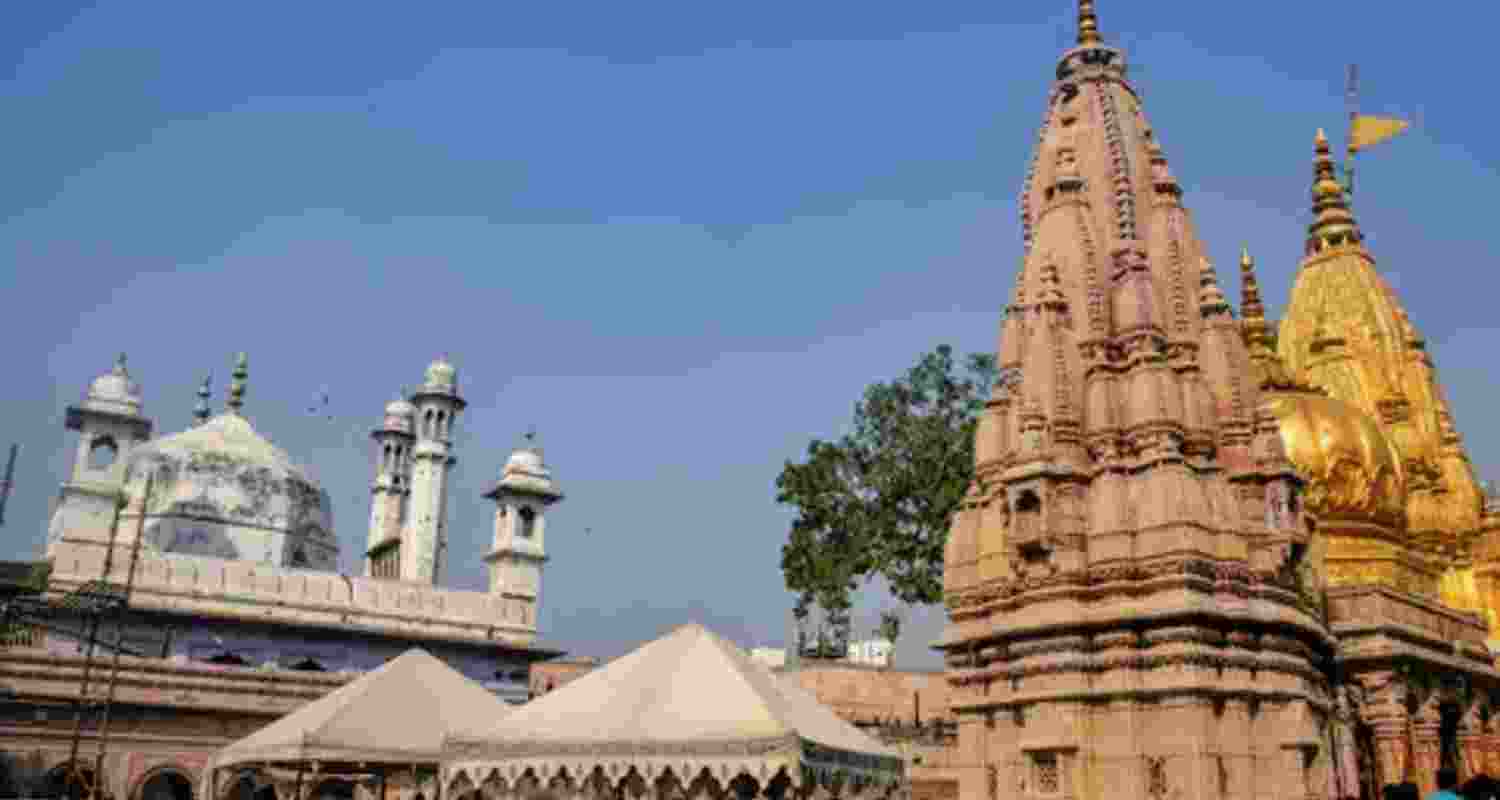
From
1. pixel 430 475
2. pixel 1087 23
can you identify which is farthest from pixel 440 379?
pixel 1087 23

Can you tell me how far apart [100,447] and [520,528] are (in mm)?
12841

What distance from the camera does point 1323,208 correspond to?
33906 millimetres

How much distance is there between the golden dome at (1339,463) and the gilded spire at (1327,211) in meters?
8.50

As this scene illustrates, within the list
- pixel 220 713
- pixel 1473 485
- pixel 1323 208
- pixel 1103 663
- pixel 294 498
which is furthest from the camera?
pixel 294 498

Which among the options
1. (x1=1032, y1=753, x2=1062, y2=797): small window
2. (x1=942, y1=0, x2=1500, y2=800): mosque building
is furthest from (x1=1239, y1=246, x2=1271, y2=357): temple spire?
(x1=1032, y1=753, x2=1062, y2=797): small window

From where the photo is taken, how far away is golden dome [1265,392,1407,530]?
Result: 25828 mm

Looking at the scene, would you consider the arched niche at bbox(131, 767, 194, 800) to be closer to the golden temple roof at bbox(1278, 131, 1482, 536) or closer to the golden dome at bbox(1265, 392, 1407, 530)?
the golden dome at bbox(1265, 392, 1407, 530)

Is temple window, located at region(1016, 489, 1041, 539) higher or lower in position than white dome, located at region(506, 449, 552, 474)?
lower

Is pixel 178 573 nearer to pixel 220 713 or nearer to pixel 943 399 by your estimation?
pixel 220 713

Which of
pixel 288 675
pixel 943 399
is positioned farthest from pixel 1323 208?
pixel 288 675

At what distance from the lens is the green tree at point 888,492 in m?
31.5

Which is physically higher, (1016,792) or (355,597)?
(355,597)

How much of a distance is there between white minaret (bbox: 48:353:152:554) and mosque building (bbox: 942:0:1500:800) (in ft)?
86.2

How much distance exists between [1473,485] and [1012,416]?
655 inches
